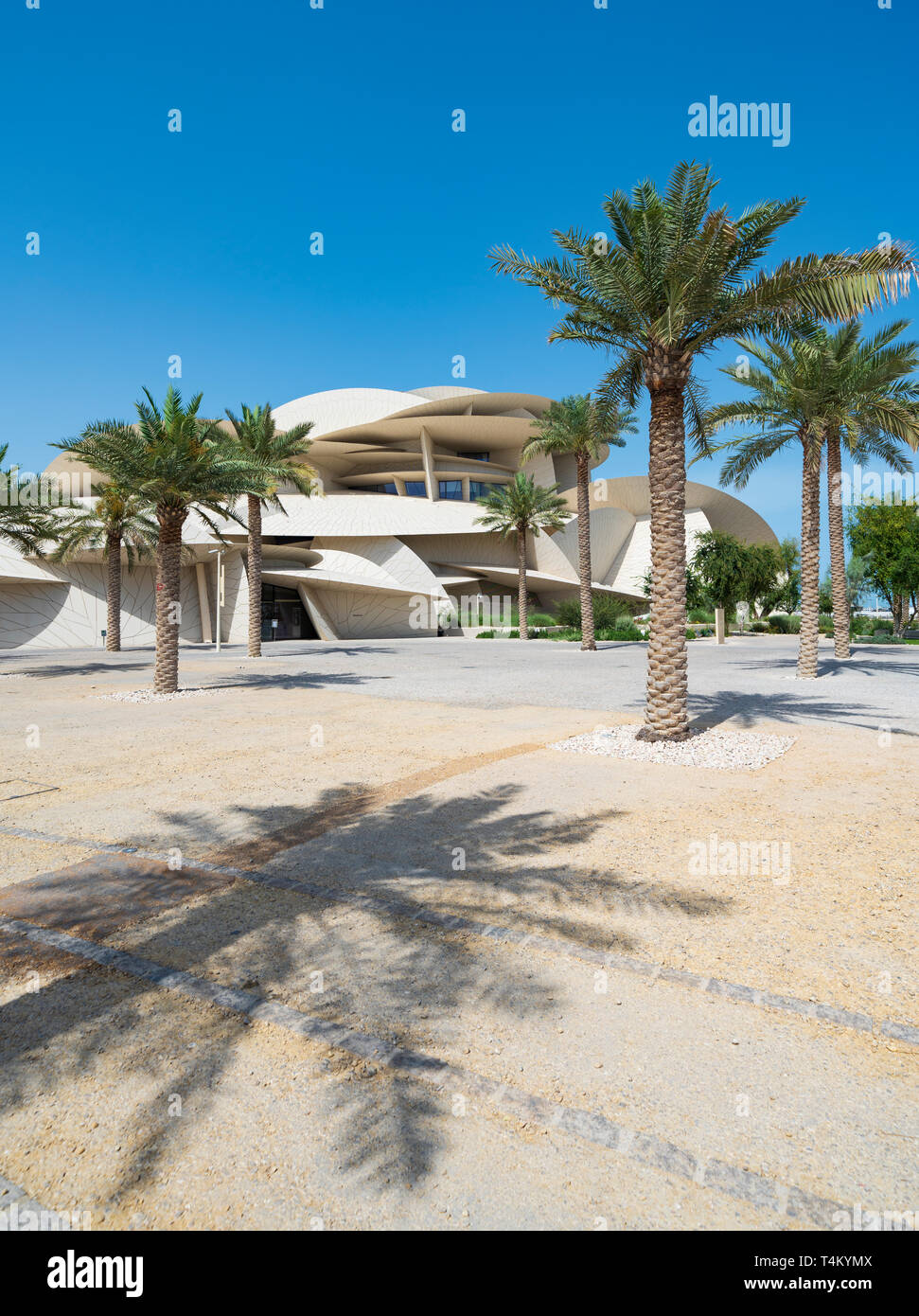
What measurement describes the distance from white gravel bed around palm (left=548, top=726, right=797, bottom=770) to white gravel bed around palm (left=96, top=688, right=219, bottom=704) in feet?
30.8

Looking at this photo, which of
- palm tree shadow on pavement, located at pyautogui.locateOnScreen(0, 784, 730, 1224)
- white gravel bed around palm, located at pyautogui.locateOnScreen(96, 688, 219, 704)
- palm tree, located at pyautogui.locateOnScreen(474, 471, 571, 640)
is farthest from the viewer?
palm tree, located at pyautogui.locateOnScreen(474, 471, 571, 640)

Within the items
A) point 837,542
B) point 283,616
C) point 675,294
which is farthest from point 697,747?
point 283,616

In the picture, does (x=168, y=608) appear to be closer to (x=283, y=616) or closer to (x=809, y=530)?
(x=809, y=530)

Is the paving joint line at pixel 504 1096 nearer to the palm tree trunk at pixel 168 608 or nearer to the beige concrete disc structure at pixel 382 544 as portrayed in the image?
the palm tree trunk at pixel 168 608

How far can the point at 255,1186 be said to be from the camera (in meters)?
2.36

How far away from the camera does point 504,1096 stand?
9.06ft

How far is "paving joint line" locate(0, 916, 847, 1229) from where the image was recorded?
7.59ft

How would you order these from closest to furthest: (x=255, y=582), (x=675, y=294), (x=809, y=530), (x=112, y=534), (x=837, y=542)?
(x=675, y=294)
(x=809, y=530)
(x=837, y=542)
(x=112, y=534)
(x=255, y=582)

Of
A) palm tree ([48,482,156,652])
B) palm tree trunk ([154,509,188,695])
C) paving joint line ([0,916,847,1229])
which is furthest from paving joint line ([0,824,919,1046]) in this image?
palm tree ([48,482,156,652])

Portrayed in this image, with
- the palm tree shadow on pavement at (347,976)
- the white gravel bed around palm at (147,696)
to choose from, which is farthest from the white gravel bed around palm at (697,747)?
the white gravel bed around palm at (147,696)

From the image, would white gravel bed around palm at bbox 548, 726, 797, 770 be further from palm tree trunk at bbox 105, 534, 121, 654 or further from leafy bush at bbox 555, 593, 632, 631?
leafy bush at bbox 555, 593, 632, 631

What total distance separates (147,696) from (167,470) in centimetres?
495

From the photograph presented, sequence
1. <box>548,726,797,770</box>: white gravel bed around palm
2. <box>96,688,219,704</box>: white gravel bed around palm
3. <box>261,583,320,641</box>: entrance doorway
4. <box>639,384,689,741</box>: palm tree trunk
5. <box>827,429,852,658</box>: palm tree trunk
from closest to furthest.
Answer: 1. <box>548,726,797,770</box>: white gravel bed around palm
2. <box>639,384,689,741</box>: palm tree trunk
3. <box>96,688,219,704</box>: white gravel bed around palm
4. <box>827,429,852,658</box>: palm tree trunk
5. <box>261,583,320,641</box>: entrance doorway

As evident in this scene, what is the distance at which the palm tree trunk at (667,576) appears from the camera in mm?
9945
